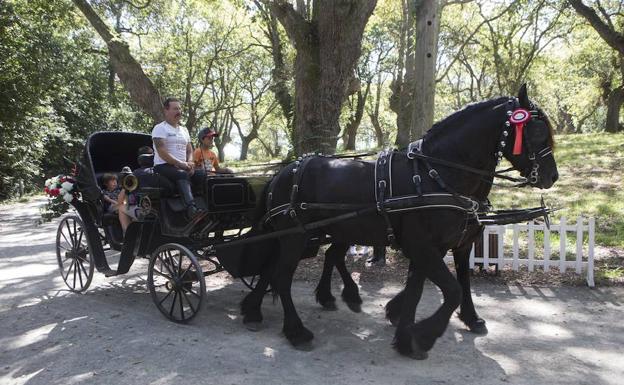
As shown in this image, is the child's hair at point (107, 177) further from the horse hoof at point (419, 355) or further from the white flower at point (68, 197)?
the horse hoof at point (419, 355)

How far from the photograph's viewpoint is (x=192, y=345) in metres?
4.54

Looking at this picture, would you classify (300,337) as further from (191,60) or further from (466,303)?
(191,60)

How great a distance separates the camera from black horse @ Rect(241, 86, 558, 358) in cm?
404

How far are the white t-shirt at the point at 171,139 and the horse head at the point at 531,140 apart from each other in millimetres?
3548

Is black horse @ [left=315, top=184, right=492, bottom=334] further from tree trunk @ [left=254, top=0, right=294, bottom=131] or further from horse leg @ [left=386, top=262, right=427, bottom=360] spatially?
tree trunk @ [left=254, top=0, right=294, bottom=131]

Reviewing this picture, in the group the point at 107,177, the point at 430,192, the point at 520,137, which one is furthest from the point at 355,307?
the point at 107,177

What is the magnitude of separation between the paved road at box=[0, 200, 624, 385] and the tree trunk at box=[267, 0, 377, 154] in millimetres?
3173

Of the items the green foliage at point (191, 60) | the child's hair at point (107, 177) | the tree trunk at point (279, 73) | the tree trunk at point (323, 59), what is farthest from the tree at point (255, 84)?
the child's hair at point (107, 177)

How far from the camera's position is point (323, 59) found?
842 cm

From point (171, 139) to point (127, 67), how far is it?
688 centimetres

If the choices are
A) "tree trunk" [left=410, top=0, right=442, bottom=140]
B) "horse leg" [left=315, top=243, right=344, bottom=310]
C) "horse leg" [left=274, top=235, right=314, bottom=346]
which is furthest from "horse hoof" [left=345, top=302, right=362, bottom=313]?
"tree trunk" [left=410, top=0, right=442, bottom=140]

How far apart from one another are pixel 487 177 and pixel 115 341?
387 cm

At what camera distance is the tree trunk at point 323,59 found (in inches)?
327

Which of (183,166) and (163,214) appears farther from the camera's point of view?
(163,214)
